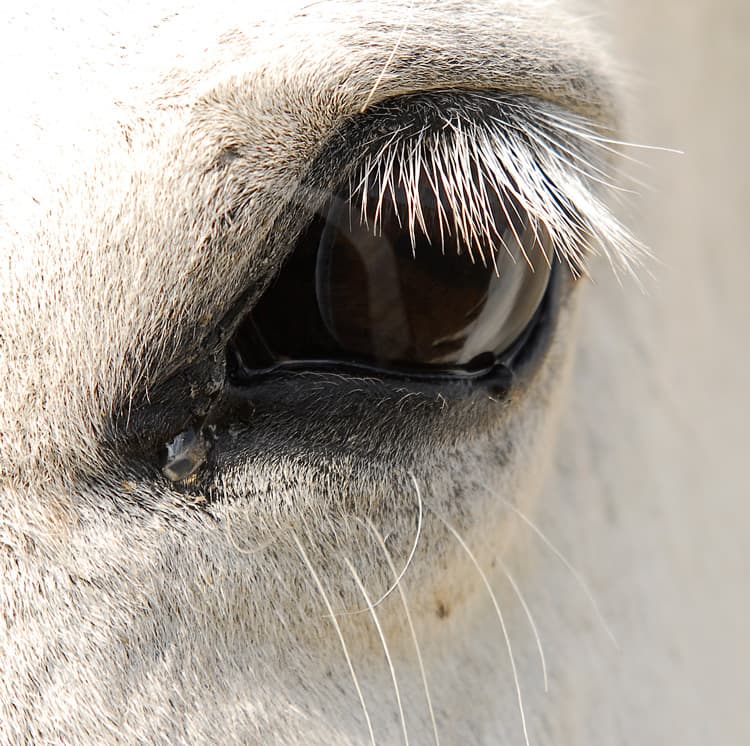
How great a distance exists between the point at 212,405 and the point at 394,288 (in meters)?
0.18

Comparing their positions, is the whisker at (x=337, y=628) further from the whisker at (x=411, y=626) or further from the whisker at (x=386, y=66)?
the whisker at (x=386, y=66)

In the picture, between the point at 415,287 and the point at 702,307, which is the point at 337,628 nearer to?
the point at 415,287

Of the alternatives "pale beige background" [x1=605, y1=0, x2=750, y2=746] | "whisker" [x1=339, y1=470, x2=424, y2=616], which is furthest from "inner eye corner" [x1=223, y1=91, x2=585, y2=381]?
"pale beige background" [x1=605, y1=0, x2=750, y2=746]

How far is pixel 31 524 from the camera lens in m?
0.72

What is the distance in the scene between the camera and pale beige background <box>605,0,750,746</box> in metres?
1.29

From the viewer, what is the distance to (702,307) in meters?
1.52

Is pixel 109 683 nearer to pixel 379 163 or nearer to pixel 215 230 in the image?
pixel 215 230

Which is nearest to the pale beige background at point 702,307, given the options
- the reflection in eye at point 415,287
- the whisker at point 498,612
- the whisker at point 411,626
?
the whisker at point 498,612

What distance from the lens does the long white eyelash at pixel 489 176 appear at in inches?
30.6

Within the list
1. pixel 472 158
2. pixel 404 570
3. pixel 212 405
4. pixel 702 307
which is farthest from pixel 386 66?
pixel 702 307

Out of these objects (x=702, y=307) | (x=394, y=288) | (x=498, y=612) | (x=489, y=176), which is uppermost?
(x=489, y=176)

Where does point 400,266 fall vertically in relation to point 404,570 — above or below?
above

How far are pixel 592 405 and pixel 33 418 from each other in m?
0.75

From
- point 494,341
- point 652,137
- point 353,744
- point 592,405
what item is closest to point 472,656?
point 353,744
